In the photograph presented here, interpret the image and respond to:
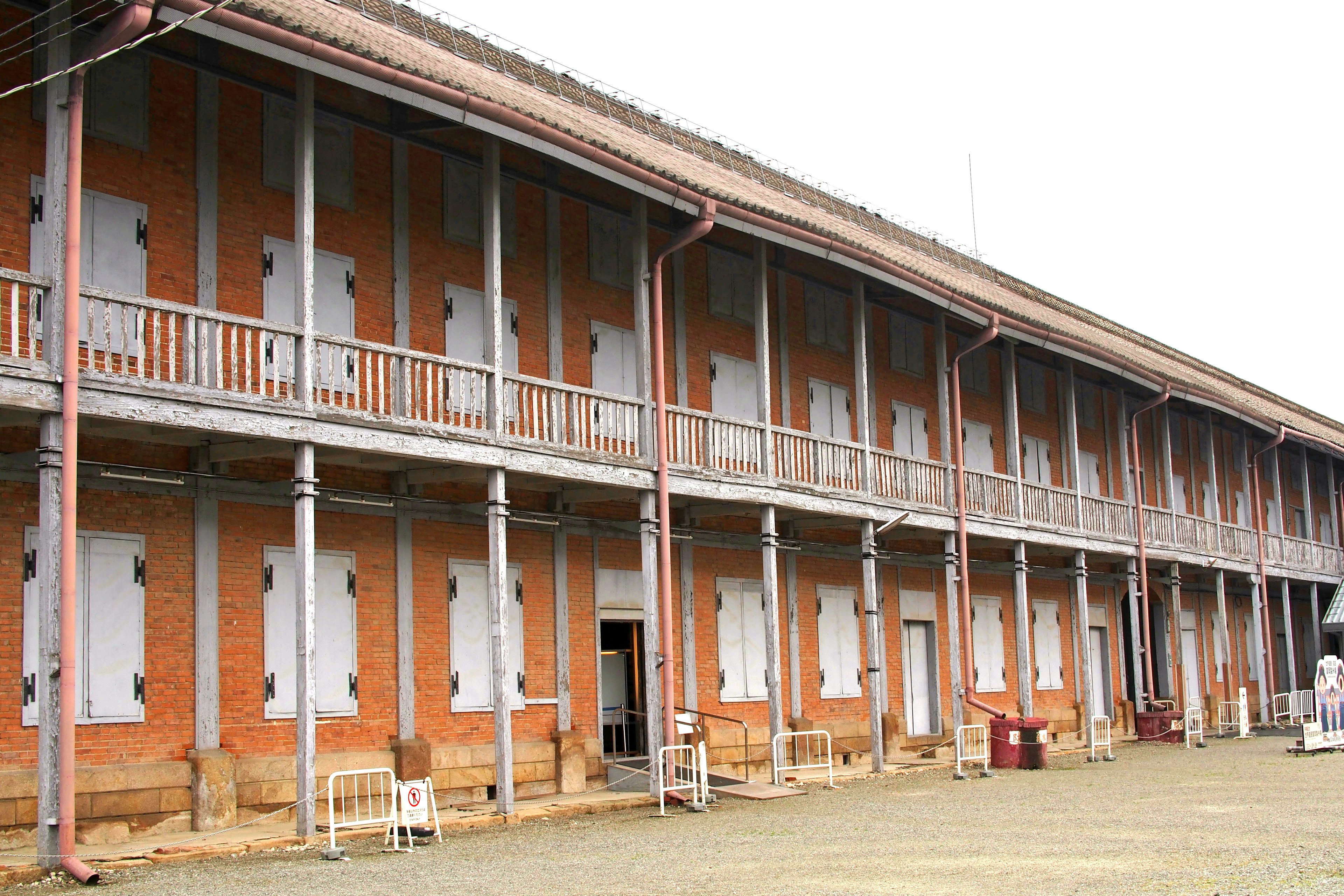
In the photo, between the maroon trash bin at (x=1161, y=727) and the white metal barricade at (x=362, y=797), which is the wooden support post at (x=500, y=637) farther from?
the maroon trash bin at (x=1161, y=727)

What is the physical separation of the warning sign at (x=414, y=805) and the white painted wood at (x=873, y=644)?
8957 millimetres

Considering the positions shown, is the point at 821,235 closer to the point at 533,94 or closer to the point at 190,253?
the point at 533,94

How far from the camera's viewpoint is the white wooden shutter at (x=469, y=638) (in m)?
17.7

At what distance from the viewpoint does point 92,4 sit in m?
13.3

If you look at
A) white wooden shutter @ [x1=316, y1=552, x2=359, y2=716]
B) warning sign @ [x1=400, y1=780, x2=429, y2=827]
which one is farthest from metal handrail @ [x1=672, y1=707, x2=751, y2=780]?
warning sign @ [x1=400, y1=780, x2=429, y2=827]

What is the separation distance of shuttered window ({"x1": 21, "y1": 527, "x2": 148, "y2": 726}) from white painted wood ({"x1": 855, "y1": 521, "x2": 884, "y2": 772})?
420 inches

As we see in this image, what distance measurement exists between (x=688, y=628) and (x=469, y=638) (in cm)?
433

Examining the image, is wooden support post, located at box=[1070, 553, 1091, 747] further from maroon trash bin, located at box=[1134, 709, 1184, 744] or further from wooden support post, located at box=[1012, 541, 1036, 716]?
maroon trash bin, located at box=[1134, 709, 1184, 744]

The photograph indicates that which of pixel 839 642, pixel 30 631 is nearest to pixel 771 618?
pixel 839 642

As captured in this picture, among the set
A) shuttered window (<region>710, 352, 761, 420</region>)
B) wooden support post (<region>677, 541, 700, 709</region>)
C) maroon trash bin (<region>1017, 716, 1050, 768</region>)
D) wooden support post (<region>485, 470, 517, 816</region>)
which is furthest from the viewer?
maroon trash bin (<region>1017, 716, 1050, 768</region>)

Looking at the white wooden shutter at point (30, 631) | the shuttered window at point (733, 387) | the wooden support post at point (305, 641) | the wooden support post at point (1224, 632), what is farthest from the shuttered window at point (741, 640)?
the wooden support post at point (1224, 632)

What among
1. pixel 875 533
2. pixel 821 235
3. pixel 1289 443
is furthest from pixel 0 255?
pixel 1289 443

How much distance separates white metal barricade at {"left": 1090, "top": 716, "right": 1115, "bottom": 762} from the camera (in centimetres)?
2552

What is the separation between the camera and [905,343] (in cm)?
2647
